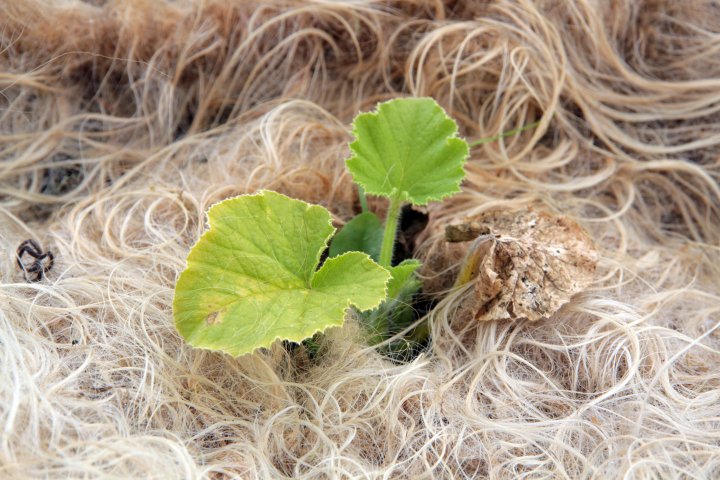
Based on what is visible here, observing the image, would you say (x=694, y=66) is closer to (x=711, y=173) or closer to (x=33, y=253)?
(x=711, y=173)

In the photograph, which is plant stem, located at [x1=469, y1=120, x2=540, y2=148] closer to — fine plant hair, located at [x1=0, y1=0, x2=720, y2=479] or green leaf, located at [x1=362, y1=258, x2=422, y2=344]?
fine plant hair, located at [x1=0, y1=0, x2=720, y2=479]

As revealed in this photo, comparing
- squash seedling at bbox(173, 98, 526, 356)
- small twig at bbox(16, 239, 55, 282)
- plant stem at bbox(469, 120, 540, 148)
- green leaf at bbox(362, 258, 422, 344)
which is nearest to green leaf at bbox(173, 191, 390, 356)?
squash seedling at bbox(173, 98, 526, 356)

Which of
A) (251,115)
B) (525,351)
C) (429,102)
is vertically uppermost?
(429,102)

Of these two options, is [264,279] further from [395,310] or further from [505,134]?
[505,134]

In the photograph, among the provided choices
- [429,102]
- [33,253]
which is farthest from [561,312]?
[33,253]

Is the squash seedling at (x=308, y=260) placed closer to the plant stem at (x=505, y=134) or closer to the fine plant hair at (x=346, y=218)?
the fine plant hair at (x=346, y=218)

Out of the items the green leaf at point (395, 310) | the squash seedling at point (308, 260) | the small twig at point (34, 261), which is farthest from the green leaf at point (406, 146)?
the small twig at point (34, 261)
